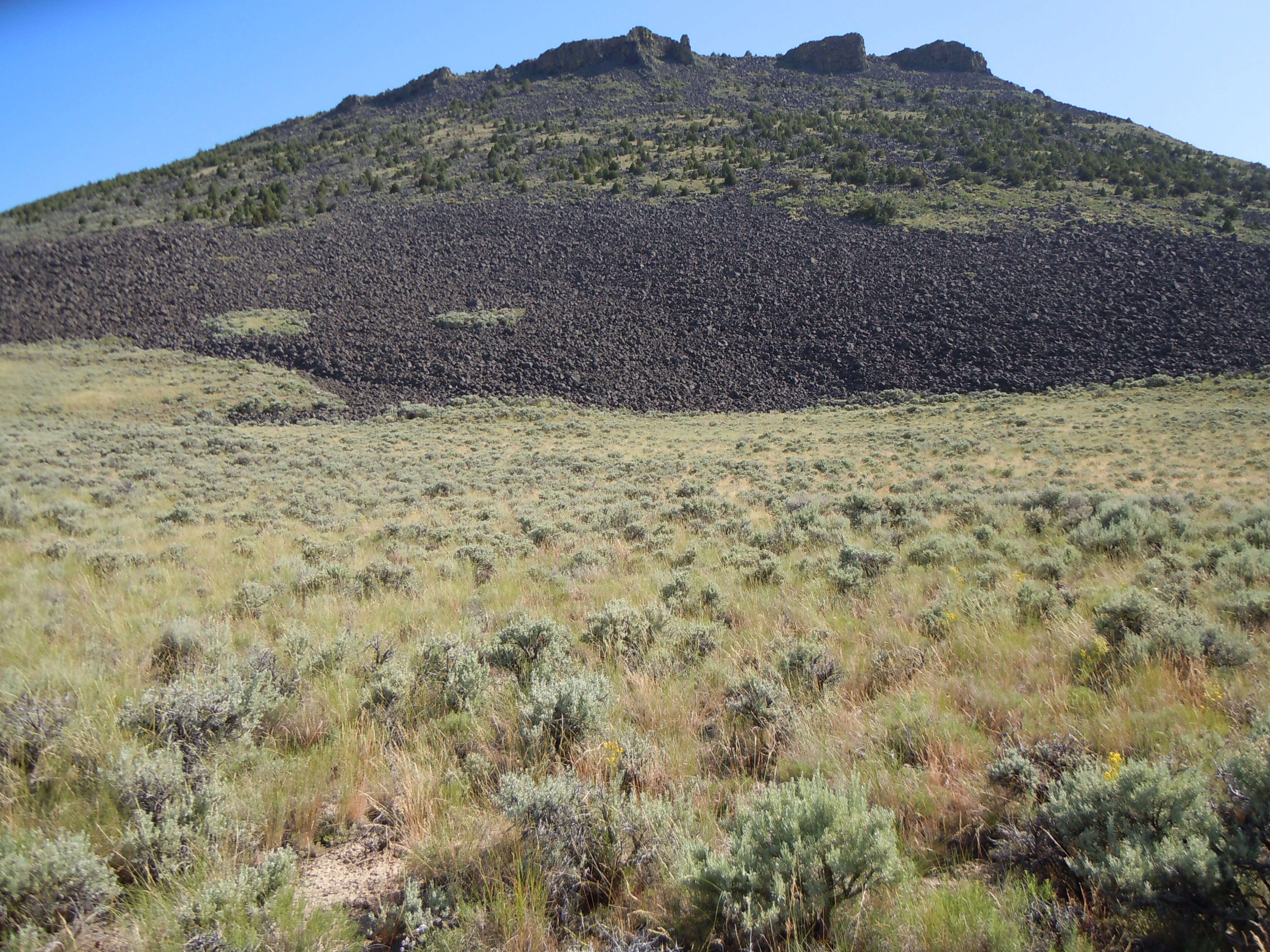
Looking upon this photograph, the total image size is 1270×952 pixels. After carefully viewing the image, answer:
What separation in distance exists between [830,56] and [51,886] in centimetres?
9731

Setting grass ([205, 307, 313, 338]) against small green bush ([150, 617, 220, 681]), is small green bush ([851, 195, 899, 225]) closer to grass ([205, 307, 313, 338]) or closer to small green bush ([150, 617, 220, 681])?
grass ([205, 307, 313, 338])

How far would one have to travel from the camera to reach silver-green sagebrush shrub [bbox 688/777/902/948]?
194cm

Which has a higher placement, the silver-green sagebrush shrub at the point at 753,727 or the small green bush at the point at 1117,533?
the silver-green sagebrush shrub at the point at 753,727

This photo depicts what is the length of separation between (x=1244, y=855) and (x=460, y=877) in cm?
261

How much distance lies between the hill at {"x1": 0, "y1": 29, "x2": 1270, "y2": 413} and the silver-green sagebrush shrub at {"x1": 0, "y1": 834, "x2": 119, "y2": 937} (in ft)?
96.6

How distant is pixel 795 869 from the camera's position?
1998 mm

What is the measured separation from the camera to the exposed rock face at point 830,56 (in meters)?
75.6

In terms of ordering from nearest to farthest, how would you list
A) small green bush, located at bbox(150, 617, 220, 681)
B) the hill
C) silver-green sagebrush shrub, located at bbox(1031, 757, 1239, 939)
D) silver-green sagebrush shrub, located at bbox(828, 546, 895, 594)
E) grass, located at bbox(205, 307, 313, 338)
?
1. silver-green sagebrush shrub, located at bbox(1031, 757, 1239, 939)
2. small green bush, located at bbox(150, 617, 220, 681)
3. silver-green sagebrush shrub, located at bbox(828, 546, 895, 594)
4. the hill
5. grass, located at bbox(205, 307, 313, 338)

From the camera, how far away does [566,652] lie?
433 cm

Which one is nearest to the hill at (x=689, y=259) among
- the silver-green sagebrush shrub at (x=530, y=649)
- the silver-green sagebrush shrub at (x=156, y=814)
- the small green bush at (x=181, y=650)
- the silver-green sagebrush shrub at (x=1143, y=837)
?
the small green bush at (x=181, y=650)

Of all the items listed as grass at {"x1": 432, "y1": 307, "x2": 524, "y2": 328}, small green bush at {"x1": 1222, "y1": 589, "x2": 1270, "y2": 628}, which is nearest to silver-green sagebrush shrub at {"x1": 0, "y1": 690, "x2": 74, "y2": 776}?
small green bush at {"x1": 1222, "y1": 589, "x2": 1270, "y2": 628}

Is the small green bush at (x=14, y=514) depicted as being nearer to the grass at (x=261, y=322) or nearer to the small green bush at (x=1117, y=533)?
the small green bush at (x=1117, y=533)

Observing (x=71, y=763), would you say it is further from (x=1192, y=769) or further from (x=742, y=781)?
(x=1192, y=769)

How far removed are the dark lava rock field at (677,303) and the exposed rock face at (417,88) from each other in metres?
44.2
